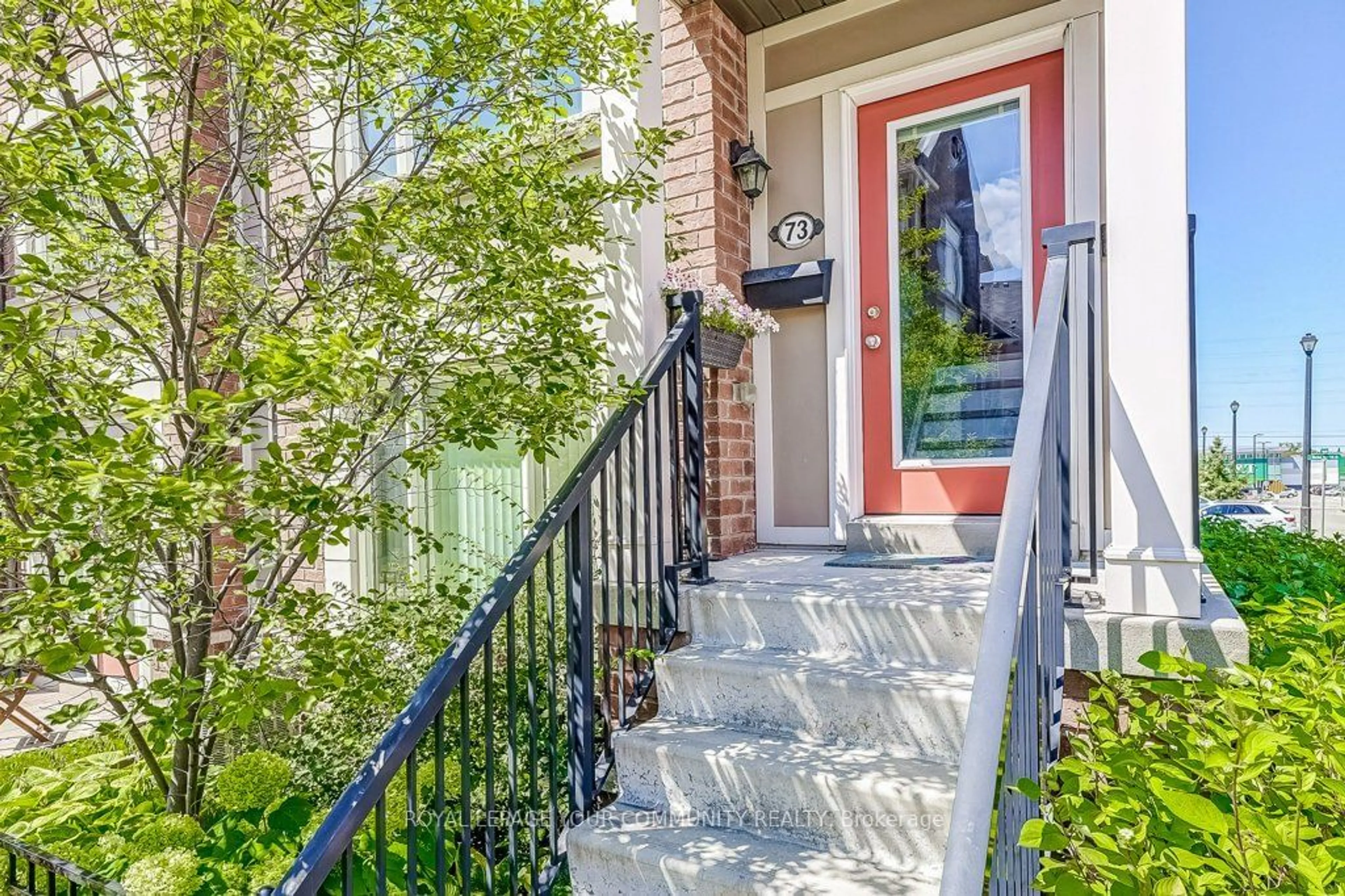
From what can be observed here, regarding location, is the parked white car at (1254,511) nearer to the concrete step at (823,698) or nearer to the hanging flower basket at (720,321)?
the hanging flower basket at (720,321)

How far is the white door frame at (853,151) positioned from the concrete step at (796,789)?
4.96 feet

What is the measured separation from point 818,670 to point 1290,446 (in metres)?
16.7

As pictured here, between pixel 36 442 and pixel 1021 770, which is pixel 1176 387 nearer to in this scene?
pixel 1021 770

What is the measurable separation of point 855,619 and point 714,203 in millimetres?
2045

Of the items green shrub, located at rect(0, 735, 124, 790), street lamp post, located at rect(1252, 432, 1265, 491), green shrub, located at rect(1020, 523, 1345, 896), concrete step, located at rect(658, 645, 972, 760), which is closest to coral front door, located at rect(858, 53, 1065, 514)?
concrete step, located at rect(658, 645, 972, 760)

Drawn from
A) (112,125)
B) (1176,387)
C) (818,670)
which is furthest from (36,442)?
(1176,387)

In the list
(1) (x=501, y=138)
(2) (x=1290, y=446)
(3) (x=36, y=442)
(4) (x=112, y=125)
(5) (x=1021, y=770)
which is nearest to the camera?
(5) (x=1021, y=770)

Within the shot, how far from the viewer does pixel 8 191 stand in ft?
5.43

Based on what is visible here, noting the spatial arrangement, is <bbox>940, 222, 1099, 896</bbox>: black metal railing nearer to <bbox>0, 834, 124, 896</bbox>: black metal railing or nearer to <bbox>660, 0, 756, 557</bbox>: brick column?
<bbox>660, 0, 756, 557</bbox>: brick column

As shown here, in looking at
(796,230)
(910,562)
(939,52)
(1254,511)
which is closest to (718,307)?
(796,230)

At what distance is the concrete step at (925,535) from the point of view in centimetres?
294

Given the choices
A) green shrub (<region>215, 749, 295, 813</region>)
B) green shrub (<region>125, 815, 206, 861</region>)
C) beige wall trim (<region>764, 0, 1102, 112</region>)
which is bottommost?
green shrub (<region>125, 815, 206, 861</region>)

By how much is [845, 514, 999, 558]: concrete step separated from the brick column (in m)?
0.55

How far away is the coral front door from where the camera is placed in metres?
3.00
